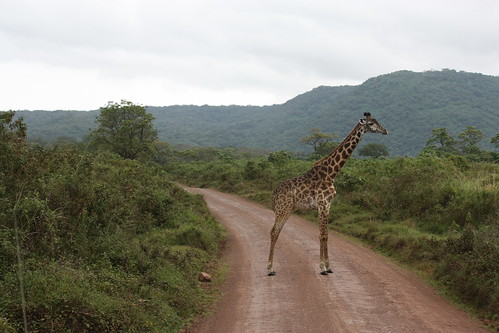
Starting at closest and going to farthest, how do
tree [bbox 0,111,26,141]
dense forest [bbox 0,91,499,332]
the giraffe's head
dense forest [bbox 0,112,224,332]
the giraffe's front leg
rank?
dense forest [bbox 0,112,224,332] → dense forest [bbox 0,91,499,332] → tree [bbox 0,111,26,141] → the giraffe's front leg → the giraffe's head

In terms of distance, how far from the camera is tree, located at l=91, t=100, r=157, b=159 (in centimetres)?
3791

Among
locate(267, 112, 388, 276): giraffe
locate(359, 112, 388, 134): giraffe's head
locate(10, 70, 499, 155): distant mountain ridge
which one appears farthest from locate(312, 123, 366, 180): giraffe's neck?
locate(10, 70, 499, 155): distant mountain ridge

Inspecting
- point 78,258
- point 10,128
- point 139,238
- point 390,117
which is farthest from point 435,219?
point 390,117

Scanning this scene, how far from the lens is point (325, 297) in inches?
365

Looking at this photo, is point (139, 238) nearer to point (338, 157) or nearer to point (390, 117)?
point (338, 157)

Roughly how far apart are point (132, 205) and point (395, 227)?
9.03 metres

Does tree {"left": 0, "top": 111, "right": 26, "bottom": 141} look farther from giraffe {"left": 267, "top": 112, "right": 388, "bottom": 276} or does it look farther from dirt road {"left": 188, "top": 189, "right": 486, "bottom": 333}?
giraffe {"left": 267, "top": 112, "right": 388, "bottom": 276}

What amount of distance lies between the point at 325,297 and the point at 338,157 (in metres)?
4.40

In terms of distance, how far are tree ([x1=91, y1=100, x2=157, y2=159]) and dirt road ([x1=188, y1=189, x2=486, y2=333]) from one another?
25.4m

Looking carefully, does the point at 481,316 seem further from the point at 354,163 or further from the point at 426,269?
the point at 354,163

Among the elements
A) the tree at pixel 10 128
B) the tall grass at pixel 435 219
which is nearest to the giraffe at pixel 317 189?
the tall grass at pixel 435 219

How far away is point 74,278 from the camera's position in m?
6.87

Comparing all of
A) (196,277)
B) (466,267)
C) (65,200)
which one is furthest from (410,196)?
(65,200)

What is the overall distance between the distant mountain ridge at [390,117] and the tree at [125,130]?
56792mm
